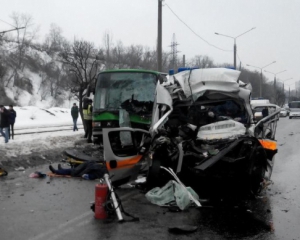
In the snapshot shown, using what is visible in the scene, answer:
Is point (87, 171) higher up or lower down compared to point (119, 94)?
lower down

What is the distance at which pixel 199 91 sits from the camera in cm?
764

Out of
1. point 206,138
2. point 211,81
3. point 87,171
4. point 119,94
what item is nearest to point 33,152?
point 119,94

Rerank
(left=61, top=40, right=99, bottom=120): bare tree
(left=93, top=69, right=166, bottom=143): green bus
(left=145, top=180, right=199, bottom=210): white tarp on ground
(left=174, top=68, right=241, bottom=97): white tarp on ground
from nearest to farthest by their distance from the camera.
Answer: (left=145, top=180, right=199, bottom=210): white tarp on ground
(left=174, top=68, right=241, bottom=97): white tarp on ground
(left=93, top=69, right=166, bottom=143): green bus
(left=61, top=40, right=99, bottom=120): bare tree

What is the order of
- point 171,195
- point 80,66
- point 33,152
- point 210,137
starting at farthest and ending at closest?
point 80,66 < point 33,152 < point 210,137 < point 171,195

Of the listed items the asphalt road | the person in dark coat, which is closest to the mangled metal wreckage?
the asphalt road

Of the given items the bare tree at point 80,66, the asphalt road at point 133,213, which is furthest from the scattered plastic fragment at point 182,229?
the bare tree at point 80,66

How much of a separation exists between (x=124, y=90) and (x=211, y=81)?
4.91 meters

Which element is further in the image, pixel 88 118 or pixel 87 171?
pixel 88 118

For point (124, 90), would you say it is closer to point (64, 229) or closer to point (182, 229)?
point (64, 229)

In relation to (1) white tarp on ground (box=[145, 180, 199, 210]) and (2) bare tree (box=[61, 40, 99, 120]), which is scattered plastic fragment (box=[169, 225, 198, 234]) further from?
(2) bare tree (box=[61, 40, 99, 120])

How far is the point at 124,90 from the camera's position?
12188 mm

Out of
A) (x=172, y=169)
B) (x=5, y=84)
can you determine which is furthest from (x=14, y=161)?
(x=5, y=84)

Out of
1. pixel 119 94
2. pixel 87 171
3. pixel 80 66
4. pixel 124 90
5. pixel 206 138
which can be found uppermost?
pixel 80 66

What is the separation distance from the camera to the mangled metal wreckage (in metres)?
6.75
